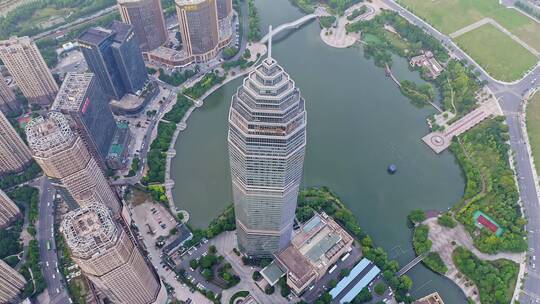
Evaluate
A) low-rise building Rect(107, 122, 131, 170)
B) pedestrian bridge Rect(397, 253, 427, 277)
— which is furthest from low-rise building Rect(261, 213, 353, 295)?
low-rise building Rect(107, 122, 131, 170)

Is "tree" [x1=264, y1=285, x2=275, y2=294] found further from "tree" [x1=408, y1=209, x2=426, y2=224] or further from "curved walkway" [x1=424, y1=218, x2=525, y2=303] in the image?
"curved walkway" [x1=424, y1=218, x2=525, y2=303]

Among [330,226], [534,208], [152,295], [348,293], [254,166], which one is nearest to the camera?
[254,166]

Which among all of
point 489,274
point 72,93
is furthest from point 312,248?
point 72,93

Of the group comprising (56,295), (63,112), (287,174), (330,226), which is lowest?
(56,295)

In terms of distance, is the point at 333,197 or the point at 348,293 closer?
the point at 348,293

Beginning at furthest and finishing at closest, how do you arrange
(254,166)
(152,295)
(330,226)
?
1. (330,226)
2. (152,295)
3. (254,166)

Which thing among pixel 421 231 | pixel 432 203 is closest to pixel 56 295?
pixel 421 231

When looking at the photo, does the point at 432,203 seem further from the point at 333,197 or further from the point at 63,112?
the point at 63,112
